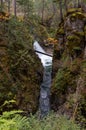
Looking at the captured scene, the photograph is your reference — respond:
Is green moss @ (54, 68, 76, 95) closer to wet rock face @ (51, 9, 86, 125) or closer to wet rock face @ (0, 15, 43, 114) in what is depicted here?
wet rock face @ (51, 9, 86, 125)

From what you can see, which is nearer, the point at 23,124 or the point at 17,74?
the point at 23,124

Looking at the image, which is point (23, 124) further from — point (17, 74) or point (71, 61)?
point (71, 61)

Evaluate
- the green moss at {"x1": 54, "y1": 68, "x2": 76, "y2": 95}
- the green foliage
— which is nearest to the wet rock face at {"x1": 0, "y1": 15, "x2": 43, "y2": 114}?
the green moss at {"x1": 54, "y1": 68, "x2": 76, "y2": 95}

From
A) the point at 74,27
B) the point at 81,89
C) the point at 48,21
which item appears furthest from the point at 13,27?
the point at 48,21

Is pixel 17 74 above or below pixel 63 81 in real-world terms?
above

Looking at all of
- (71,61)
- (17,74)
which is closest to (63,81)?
(71,61)

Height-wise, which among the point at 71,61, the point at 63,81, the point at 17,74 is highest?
the point at 71,61

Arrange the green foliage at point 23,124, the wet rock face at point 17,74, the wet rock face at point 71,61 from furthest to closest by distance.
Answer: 1. the wet rock face at point 71,61
2. the wet rock face at point 17,74
3. the green foliage at point 23,124

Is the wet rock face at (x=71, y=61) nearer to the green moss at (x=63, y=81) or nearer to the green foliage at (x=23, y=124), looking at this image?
the green moss at (x=63, y=81)

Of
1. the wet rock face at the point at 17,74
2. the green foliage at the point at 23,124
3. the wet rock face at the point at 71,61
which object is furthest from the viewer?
the wet rock face at the point at 71,61

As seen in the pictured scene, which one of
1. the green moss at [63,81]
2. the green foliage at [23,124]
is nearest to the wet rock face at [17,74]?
the green moss at [63,81]

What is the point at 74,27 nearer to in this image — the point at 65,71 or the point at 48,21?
the point at 65,71

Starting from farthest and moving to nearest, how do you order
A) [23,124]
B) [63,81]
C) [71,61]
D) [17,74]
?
[71,61]
[63,81]
[17,74]
[23,124]
